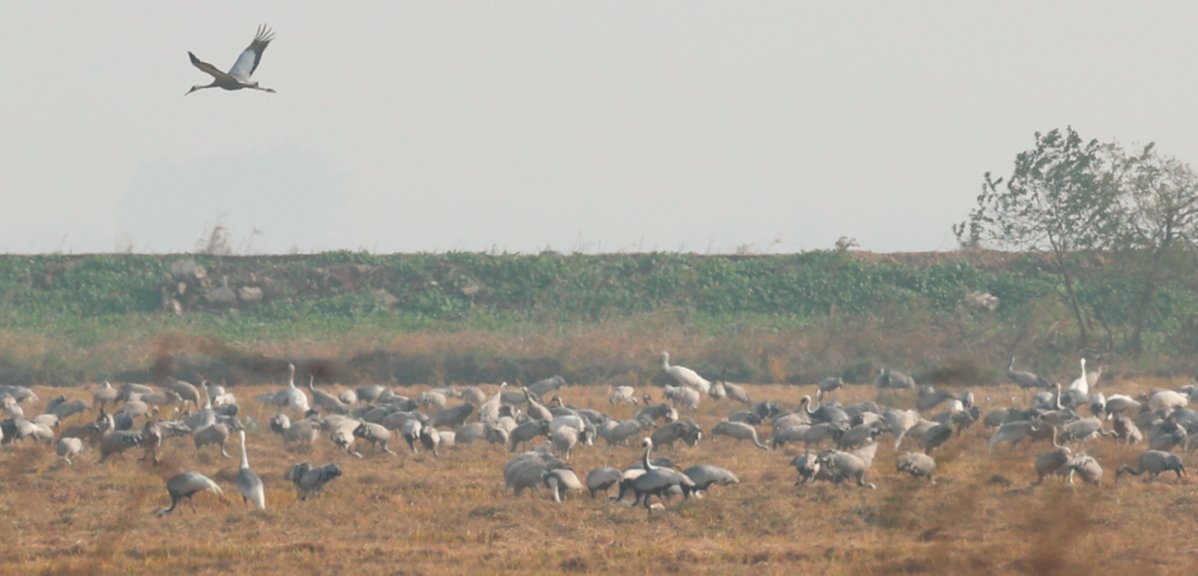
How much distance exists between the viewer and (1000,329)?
4116 cm

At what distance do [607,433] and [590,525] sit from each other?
631cm

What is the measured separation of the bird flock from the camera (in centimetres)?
1792

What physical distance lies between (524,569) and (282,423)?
10.2 metres

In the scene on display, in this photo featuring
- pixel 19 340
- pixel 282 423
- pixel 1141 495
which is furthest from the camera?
pixel 19 340

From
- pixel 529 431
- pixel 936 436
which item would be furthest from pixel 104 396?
pixel 936 436

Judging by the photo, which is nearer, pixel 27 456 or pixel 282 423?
pixel 27 456

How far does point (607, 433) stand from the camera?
73.9 ft

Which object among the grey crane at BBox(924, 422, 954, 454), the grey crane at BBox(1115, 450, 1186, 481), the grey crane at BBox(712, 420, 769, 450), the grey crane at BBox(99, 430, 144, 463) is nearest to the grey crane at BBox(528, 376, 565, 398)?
the grey crane at BBox(712, 420, 769, 450)

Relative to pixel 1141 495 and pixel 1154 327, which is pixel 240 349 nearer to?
pixel 1154 327

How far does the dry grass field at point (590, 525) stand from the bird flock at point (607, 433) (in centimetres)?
26

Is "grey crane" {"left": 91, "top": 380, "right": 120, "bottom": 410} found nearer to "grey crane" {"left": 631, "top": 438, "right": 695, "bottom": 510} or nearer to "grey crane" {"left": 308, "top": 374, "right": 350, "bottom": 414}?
"grey crane" {"left": 308, "top": 374, "right": 350, "bottom": 414}

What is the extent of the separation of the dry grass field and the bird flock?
26 centimetres

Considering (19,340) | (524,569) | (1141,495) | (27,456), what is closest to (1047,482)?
(1141,495)

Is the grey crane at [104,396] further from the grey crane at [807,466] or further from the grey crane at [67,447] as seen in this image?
the grey crane at [807,466]
